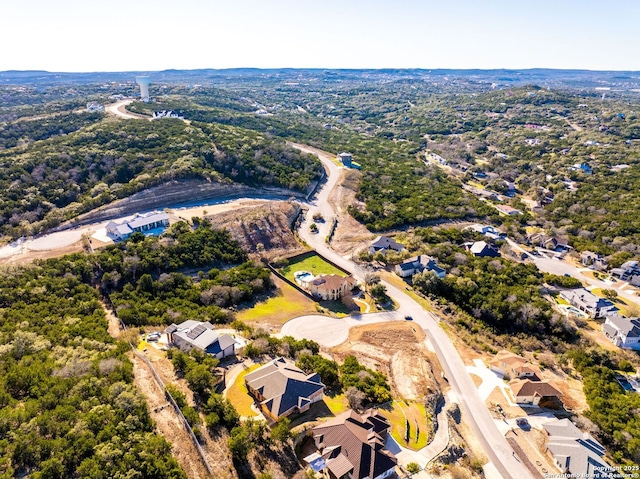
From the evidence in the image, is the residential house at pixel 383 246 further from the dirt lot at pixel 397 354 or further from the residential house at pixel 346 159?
the residential house at pixel 346 159

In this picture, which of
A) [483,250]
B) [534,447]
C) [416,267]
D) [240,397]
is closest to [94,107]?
[416,267]

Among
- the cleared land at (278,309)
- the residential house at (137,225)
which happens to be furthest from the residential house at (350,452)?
the residential house at (137,225)

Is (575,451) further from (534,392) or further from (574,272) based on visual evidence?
(574,272)

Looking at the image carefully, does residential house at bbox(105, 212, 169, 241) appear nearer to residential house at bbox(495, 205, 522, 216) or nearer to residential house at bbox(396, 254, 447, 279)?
residential house at bbox(396, 254, 447, 279)

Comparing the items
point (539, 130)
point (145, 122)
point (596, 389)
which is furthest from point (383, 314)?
point (539, 130)

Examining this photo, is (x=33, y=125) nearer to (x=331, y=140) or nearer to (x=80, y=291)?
(x=80, y=291)

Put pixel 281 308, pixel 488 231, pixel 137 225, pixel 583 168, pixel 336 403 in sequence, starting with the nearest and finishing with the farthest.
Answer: pixel 336 403 < pixel 281 308 < pixel 137 225 < pixel 488 231 < pixel 583 168
